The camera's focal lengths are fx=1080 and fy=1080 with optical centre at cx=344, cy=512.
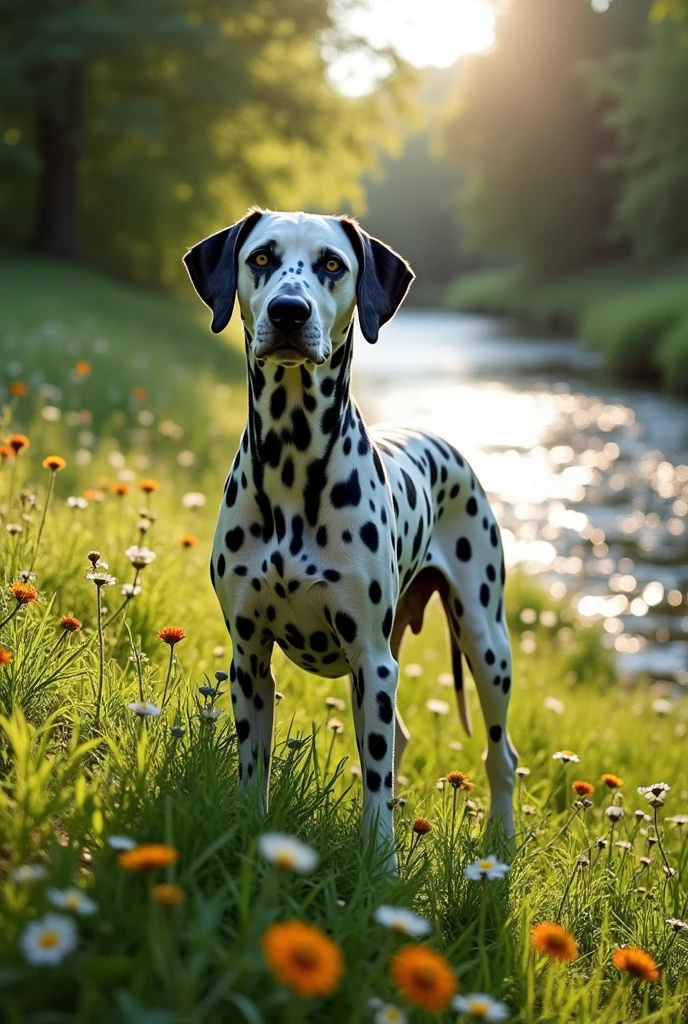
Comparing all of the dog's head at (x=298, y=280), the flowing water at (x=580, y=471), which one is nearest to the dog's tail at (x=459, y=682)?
the dog's head at (x=298, y=280)

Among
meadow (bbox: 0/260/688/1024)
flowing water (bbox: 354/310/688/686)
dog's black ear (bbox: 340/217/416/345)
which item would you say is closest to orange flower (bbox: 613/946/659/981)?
meadow (bbox: 0/260/688/1024)

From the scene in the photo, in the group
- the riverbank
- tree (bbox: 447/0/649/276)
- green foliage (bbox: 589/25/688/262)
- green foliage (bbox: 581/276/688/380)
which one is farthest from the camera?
tree (bbox: 447/0/649/276)

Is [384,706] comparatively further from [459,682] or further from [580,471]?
[580,471]

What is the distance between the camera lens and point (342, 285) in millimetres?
3576

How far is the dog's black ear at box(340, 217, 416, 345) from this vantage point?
3680 millimetres

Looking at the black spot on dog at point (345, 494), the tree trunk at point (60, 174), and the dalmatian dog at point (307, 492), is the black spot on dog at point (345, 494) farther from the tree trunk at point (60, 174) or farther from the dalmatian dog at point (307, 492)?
the tree trunk at point (60, 174)

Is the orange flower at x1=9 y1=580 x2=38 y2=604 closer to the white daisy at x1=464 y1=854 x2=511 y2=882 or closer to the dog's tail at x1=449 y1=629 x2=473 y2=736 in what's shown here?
the white daisy at x1=464 y1=854 x2=511 y2=882

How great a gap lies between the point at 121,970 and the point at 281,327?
1.90 metres

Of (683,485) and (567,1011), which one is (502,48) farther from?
(567,1011)

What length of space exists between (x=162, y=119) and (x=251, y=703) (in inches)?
881

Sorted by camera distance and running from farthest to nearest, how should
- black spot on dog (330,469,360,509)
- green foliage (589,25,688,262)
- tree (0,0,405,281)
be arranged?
green foliage (589,25,688,262) → tree (0,0,405,281) → black spot on dog (330,469,360,509)

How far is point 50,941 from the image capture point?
185cm

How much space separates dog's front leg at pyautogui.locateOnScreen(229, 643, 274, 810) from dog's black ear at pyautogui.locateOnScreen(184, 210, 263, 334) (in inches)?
43.9

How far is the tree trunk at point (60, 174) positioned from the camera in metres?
23.7
